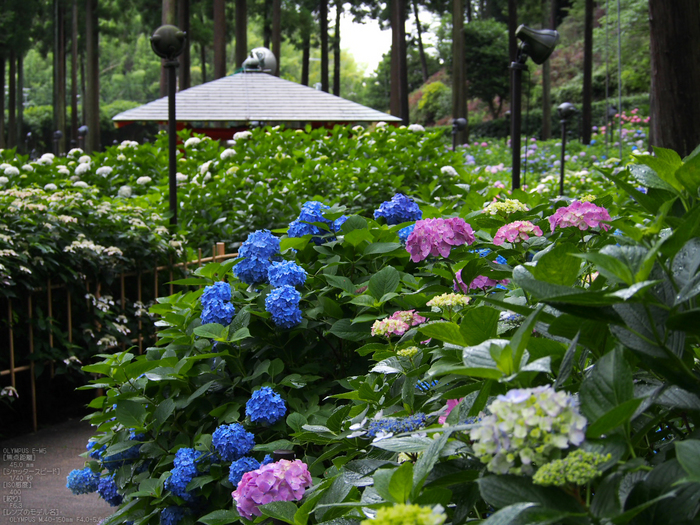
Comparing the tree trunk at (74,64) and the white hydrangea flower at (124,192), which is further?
the tree trunk at (74,64)

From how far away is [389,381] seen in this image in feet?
5.30

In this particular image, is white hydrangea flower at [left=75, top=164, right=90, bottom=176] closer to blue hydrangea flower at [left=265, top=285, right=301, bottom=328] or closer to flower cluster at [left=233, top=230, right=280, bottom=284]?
flower cluster at [left=233, top=230, right=280, bottom=284]

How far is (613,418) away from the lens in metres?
0.74

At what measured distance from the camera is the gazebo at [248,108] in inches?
468

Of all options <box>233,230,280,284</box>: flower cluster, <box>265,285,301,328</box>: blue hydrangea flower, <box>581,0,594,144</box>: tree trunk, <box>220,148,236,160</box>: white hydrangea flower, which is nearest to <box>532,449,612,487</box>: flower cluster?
<box>265,285,301,328</box>: blue hydrangea flower

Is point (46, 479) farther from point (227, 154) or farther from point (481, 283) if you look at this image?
point (227, 154)

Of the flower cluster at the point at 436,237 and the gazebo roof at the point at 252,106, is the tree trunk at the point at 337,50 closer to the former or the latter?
the gazebo roof at the point at 252,106

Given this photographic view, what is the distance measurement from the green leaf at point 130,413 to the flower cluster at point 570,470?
1.48 m

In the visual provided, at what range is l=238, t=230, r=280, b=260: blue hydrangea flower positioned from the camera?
2193mm

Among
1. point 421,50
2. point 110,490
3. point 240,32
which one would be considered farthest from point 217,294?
point 421,50

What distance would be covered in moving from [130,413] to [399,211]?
1.29 metres

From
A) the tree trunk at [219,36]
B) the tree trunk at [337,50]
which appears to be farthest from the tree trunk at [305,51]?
the tree trunk at [219,36]

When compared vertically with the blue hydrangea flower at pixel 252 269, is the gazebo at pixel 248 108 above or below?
above

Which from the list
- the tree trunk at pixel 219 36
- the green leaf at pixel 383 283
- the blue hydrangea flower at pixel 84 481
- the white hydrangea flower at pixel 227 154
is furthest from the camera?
the tree trunk at pixel 219 36
